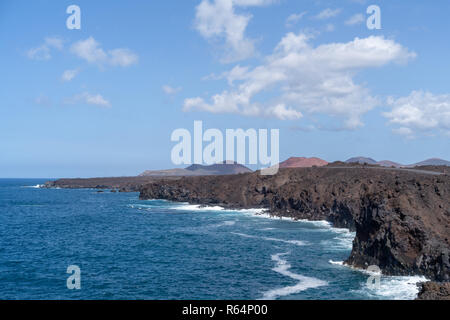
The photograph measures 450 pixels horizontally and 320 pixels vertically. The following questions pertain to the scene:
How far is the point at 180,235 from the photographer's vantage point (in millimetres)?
64188

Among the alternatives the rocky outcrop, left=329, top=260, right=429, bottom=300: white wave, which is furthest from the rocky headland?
left=329, top=260, right=429, bottom=300: white wave

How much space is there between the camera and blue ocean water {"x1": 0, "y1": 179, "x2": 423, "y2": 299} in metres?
33.6

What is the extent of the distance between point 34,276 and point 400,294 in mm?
36004

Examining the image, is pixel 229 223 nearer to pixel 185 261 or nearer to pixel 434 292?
pixel 185 261

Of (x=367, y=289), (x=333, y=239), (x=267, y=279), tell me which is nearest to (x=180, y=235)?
(x=333, y=239)

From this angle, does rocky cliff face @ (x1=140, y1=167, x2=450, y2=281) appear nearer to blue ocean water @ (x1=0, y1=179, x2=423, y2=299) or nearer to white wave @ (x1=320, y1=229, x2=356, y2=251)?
blue ocean water @ (x1=0, y1=179, x2=423, y2=299)

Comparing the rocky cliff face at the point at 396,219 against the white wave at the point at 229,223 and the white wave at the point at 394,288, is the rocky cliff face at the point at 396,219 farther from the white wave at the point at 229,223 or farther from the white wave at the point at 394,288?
the white wave at the point at 229,223

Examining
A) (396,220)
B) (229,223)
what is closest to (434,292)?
(396,220)
